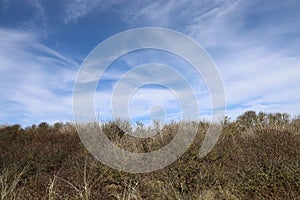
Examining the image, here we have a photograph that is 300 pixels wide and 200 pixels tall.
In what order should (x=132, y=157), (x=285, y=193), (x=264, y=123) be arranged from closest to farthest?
1. (x=285, y=193)
2. (x=132, y=157)
3. (x=264, y=123)

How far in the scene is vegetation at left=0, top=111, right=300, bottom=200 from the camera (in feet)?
18.2

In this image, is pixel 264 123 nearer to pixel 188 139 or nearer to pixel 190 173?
pixel 188 139

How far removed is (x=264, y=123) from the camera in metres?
10.8

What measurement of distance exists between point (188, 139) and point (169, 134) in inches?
43.9

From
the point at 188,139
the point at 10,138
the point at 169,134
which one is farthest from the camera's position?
the point at 10,138

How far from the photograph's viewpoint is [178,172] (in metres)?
6.57

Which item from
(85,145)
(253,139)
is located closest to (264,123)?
(253,139)

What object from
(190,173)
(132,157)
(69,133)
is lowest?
(190,173)

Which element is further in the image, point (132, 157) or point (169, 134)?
point (169, 134)

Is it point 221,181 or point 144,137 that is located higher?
point 144,137

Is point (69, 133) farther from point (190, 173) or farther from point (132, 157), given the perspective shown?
point (190, 173)

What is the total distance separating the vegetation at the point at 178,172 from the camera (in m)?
5.54

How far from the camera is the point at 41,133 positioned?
1269 cm

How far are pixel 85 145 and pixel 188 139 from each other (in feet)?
10.3
